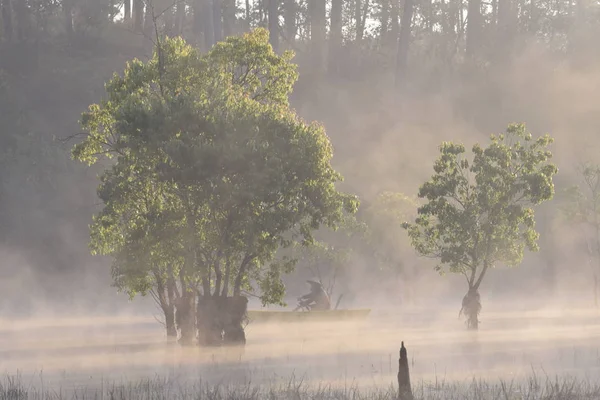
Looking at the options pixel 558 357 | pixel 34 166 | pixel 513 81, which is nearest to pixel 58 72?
pixel 34 166

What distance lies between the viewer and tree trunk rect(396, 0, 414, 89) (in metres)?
117

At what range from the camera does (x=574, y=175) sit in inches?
4429

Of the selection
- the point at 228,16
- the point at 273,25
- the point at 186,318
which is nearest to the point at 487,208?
the point at 186,318

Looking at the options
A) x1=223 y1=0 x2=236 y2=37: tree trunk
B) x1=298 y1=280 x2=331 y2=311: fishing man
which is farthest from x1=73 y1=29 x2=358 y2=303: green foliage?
x1=223 y1=0 x2=236 y2=37: tree trunk

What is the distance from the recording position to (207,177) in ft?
154

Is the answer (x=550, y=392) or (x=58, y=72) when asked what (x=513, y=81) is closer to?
(x=58, y=72)

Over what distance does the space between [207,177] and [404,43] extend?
7407 centimetres

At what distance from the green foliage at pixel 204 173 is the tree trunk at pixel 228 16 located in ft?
273

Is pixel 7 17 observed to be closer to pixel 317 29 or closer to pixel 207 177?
pixel 317 29

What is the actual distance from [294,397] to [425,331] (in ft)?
114

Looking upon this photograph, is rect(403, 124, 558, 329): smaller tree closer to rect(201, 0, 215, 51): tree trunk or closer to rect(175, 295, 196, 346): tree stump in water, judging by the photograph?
rect(175, 295, 196, 346): tree stump in water

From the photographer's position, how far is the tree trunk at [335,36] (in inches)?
4992

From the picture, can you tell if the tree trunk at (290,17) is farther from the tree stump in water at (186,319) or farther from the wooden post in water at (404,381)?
the wooden post in water at (404,381)

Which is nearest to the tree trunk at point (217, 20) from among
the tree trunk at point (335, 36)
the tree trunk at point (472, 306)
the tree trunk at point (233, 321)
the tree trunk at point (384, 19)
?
Answer: the tree trunk at point (335, 36)
